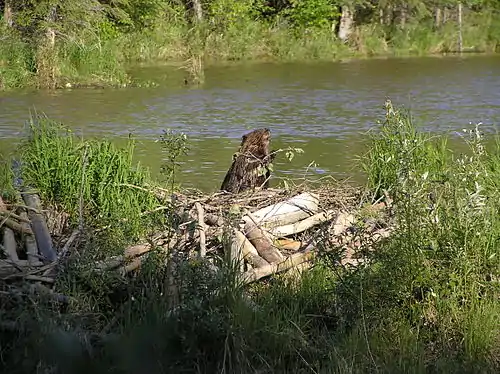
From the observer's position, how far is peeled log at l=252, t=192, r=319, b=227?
600cm

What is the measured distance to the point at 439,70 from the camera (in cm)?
2333

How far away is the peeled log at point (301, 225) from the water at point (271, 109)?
3053 millimetres

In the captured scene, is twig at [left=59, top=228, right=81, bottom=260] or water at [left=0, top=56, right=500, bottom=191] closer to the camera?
twig at [left=59, top=228, right=81, bottom=260]

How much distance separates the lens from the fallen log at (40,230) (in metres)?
5.16

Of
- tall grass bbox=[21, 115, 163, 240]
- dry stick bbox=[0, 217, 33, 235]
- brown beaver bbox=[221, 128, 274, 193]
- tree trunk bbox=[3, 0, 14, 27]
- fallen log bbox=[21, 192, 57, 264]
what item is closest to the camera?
fallen log bbox=[21, 192, 57, 264]

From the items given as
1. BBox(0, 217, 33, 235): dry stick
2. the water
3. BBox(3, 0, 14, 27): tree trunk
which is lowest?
the water

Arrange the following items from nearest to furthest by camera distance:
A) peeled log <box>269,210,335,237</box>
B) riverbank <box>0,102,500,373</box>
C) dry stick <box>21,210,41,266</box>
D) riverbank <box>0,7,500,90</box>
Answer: riverbank <box>0,102,500,373</box>, dry stick <box>21,210,41,266</box>, peeled log <box>269,210,335,237</box>, riverbank <box>0,7,500,90</box>

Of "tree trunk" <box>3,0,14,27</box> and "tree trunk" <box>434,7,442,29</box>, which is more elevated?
"tree trunk" <box>3,0,14,27</box>

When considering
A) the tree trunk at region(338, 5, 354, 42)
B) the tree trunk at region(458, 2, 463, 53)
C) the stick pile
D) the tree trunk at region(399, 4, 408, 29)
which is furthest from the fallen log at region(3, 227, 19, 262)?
the tree trunk at region(399, 4, 408, 29)

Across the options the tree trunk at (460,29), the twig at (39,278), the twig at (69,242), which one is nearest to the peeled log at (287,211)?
the twig at (69,242)

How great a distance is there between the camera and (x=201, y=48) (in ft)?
81.3

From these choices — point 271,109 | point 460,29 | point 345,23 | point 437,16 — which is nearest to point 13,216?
point 271,109

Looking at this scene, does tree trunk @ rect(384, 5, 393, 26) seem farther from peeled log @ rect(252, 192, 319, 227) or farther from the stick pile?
peeled log @ rect(252, 192, 319, 227)

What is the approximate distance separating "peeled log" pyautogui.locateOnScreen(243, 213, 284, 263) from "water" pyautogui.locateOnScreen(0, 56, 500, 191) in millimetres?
3248
